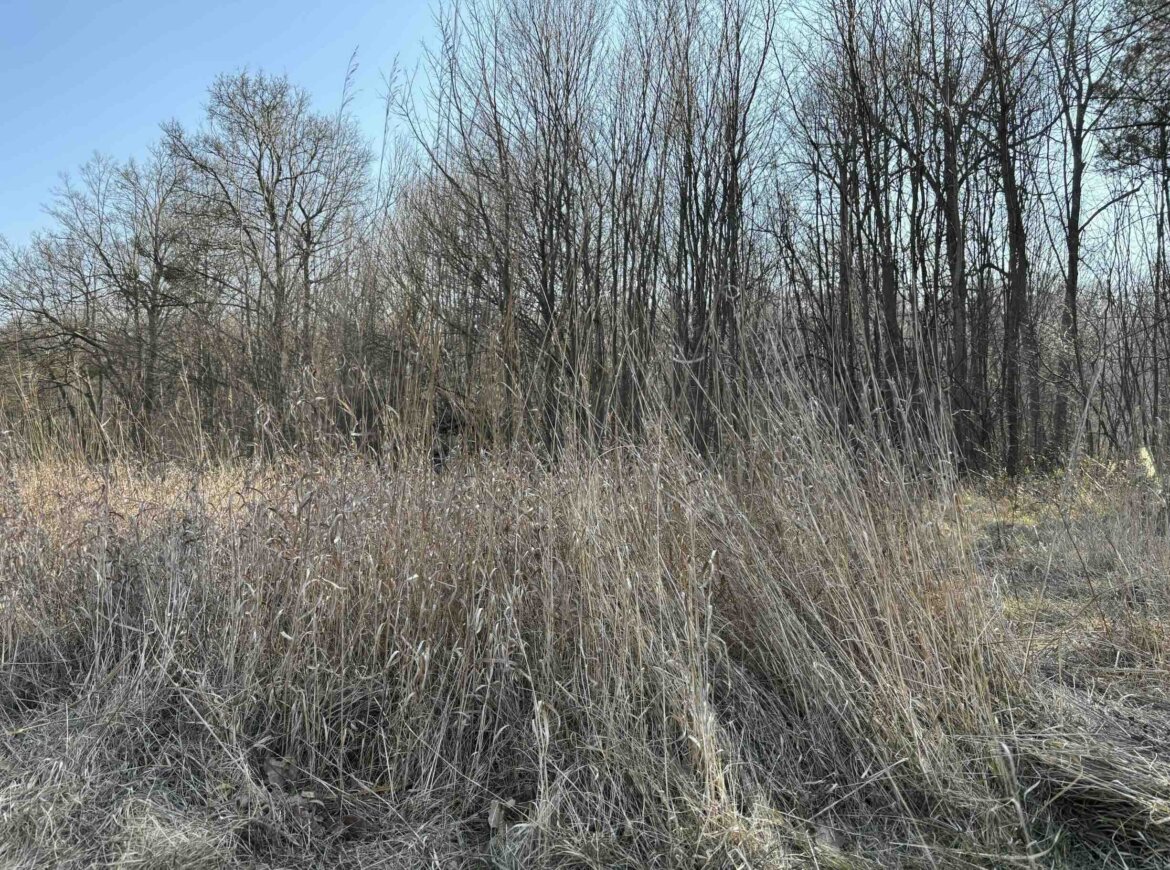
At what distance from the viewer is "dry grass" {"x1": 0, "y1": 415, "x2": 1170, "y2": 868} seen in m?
1.61

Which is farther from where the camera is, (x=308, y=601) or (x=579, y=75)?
(x=579, y=75)

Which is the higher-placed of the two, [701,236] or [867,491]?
[701,236]

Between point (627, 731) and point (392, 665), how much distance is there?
814 millimetres

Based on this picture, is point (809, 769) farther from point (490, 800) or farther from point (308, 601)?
point (308, 601)

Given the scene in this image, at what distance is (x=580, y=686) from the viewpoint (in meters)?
2.04

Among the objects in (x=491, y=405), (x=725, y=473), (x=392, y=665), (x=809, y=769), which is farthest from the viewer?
(x=725, y=473)

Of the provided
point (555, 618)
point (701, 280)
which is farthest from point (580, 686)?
point (701, 280)

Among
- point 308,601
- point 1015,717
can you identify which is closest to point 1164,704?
point 1015,717

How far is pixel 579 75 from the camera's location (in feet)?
22.2

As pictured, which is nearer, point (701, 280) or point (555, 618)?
point (555, 618)

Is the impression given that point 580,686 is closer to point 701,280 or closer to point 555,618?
point 555,618

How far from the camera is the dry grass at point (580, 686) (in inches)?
63.2

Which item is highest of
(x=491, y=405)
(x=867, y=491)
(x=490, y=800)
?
(x=491, y=405)

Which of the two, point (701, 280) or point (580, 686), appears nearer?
point (580, 686)
